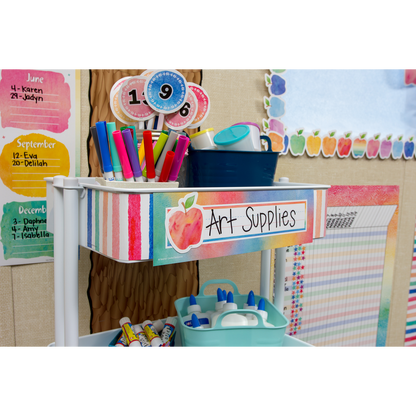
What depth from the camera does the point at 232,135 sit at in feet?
2.41

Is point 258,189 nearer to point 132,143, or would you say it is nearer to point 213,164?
point 213,164

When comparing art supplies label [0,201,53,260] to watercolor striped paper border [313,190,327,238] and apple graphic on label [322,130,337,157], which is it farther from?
apple graphic on label [322,130,337,157]

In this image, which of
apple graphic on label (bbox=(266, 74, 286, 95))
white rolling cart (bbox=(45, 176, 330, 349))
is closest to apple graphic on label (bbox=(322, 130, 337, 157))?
apple graphic on label (bbox=(266, 74, 286, 95))

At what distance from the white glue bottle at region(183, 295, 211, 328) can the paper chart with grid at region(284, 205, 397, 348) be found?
1.50 feet

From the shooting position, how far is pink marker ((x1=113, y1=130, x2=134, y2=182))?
582 mm

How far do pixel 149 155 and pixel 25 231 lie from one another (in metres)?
0.45

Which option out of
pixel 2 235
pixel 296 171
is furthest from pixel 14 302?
pixel 296 171

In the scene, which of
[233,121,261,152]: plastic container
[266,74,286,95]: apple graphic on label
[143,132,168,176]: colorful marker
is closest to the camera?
[143,132,168,176]: colorful marker

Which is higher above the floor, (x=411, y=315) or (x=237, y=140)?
(x=237, y=140)

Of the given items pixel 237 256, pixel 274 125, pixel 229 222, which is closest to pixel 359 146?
pixel 274 125

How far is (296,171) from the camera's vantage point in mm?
1152

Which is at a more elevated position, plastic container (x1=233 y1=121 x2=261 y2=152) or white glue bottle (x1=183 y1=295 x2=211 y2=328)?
plastic container (x1=233 y1=121 x2=261 y2=152)

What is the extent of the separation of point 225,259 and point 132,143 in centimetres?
A: 61

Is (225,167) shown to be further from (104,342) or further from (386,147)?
(386,147)
